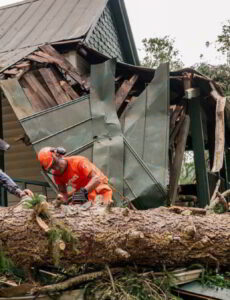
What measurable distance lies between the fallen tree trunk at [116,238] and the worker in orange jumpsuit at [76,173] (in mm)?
1374

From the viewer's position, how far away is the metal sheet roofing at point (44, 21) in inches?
415

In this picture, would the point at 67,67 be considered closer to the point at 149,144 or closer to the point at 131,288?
the point at 149,144

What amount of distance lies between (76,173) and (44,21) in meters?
7.12

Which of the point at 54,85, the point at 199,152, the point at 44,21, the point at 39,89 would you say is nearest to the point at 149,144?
the point at 199,152

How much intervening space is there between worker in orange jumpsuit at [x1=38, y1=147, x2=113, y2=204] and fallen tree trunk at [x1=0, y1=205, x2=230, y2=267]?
1.37m

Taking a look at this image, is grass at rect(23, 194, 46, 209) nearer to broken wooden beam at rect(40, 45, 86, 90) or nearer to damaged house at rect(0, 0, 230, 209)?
damaged house at rect(0, 0, 230, 209)

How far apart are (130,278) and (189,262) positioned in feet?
2.34

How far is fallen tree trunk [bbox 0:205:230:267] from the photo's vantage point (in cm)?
379

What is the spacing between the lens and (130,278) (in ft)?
12.5

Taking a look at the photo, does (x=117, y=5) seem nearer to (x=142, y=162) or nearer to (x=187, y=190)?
(x=187, y=190)

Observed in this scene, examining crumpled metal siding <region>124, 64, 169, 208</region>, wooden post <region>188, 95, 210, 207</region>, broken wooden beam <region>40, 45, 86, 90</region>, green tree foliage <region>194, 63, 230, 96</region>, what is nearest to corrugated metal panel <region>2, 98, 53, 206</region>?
broken wooden beam <region>40, 45, 86, 90</region>

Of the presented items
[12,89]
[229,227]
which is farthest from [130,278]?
[12,89]

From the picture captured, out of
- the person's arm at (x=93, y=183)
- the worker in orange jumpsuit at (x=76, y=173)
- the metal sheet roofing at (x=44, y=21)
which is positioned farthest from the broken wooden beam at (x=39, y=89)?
the person's arm at (x=93, y=183)

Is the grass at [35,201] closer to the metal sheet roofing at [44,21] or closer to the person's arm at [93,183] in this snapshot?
the person's arm at [93,183]
